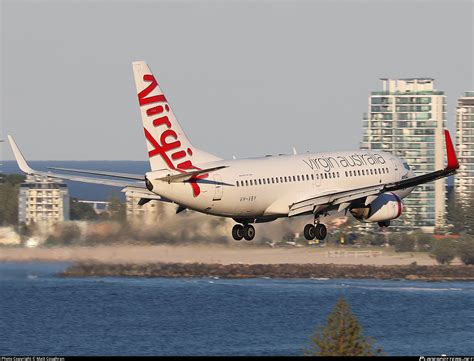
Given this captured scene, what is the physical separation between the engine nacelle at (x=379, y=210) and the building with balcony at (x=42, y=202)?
5835 centimetres

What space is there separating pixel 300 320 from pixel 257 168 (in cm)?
10773

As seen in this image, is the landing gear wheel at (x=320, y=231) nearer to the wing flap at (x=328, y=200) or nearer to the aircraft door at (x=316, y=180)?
the wing flap at (x=328, y=200)

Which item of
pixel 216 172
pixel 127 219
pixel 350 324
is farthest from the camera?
pixel 127 219

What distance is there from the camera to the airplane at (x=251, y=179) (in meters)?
81.8

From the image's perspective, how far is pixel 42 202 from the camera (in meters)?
177

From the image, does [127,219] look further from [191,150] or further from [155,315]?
[155,315]

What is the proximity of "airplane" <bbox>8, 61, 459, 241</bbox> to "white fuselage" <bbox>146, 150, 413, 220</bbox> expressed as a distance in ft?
0.20

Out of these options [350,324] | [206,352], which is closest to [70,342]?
[206,352]

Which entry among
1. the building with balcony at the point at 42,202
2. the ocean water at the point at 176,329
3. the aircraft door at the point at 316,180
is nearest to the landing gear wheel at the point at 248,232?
the aircraft door at the point at 316,180

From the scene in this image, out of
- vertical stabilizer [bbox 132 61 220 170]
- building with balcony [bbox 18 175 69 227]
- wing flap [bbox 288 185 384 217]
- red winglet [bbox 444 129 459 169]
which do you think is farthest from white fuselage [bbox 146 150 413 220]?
building with balcony [bbox 18 175 69 227]

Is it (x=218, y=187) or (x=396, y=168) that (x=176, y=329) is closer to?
(x=396, y=168)

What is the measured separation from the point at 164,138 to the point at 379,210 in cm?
1614

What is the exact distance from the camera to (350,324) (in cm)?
9131

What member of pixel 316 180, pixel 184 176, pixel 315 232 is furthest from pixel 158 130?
pixel 315 232
